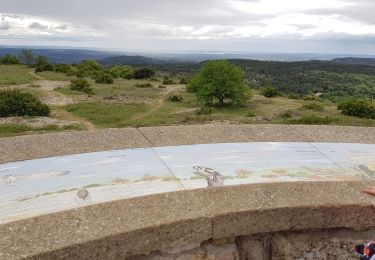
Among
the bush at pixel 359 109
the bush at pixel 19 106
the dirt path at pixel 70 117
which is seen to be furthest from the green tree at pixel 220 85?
the bush at pixel 19 106

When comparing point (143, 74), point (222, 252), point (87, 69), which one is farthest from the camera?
point (87, 69)

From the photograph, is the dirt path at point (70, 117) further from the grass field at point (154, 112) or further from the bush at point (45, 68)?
the bush at point (45, 68)

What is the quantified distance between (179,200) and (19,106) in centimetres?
1424

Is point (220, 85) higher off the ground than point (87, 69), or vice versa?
point (220, 85)

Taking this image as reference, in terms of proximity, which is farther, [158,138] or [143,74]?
[143,74]

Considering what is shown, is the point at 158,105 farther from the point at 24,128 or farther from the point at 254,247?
the point at 254,247

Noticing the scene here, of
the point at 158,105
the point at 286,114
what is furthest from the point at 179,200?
the point at 158,105

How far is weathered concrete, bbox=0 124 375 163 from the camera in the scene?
4.02 metres

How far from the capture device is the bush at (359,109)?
56.3 feet

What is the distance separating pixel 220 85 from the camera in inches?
844

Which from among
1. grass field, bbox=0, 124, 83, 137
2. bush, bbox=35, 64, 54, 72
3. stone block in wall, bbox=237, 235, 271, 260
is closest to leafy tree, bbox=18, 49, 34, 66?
bush, bbox=35, 64, 54, 72

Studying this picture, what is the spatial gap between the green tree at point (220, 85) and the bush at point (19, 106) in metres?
8.23

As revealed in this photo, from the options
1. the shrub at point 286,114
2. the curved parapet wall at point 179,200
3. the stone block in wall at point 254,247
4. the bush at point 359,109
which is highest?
the curved parapet wall at point 179,200

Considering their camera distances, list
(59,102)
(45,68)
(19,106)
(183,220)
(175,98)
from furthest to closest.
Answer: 1. (45,68)
2. (175,98)
3. (59,102)
4. (19,106)
5. (183,220)
